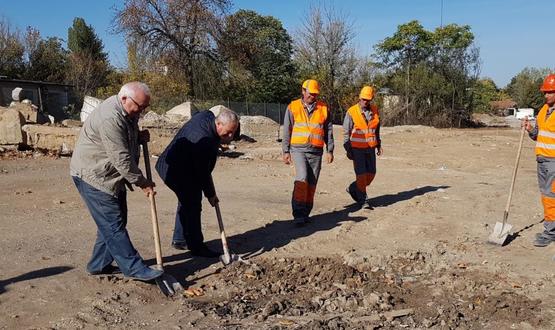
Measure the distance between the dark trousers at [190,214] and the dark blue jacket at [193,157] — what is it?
0.19ft

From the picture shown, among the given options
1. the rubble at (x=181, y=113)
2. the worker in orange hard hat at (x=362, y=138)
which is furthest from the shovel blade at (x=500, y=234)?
the rubble at (x=181, y=113)

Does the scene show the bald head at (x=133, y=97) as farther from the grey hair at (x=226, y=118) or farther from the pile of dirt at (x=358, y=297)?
the pile of dirt at (x=358, y=297)

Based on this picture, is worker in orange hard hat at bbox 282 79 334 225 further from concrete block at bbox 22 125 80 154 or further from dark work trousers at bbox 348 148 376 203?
concrete block at bbox 22 125 80 154

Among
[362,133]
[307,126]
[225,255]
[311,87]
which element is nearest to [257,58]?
[362,133]

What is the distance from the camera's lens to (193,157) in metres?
5.38

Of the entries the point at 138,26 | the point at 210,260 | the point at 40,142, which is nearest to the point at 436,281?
the point at 210,260

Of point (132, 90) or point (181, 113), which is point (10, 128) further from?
point (132, 90)

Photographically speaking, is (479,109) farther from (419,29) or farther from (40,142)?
(40,142)

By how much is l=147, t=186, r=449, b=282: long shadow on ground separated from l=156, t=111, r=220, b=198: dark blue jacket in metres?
0.75

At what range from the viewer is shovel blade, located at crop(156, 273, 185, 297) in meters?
4.73

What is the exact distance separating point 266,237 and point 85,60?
3625cm

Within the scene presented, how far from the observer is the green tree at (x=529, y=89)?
2482 inches

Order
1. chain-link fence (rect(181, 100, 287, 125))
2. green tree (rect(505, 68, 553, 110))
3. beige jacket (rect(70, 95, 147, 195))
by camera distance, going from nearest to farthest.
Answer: beige jacket (rect(70, 95, 147, 195)) → chain-link fence (rect(181, 100, 287, 125)) → green tree (rect(505, 68, 553, 110))

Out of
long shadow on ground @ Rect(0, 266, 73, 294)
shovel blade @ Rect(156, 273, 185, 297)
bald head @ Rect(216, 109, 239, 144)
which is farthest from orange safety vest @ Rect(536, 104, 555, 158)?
long shadow on ground @ Rect(0, 266, 73, 294)
